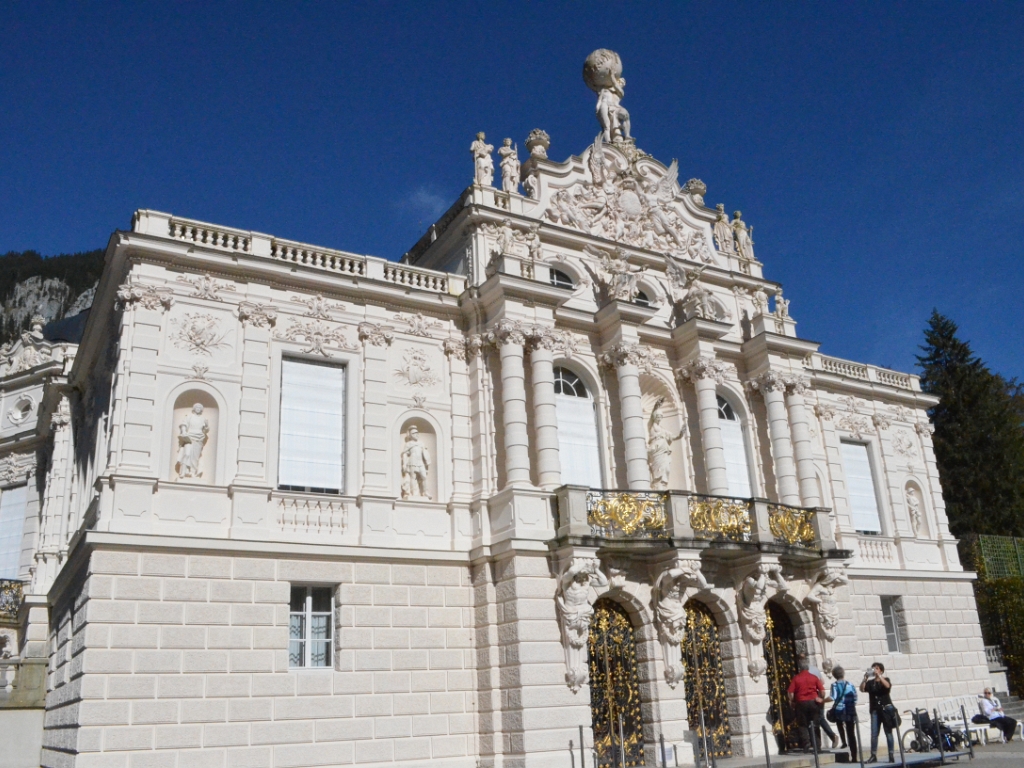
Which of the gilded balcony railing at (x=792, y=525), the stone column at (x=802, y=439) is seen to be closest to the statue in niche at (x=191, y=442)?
the gilded balcony railing at (x=792, y=525)

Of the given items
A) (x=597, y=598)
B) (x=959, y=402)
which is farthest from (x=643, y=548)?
(x=959, y=402)

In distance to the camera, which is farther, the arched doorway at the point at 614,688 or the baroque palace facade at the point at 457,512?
the arched doorway at the point at 614,688

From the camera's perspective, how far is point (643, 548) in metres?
19.7

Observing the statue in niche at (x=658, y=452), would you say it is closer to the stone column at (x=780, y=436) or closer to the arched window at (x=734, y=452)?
the arched window at (x=734, y=452)

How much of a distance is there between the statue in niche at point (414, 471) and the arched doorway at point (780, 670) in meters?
8.91

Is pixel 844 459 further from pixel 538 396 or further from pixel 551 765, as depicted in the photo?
pixel 551 765

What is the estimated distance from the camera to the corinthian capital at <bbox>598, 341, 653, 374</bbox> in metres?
22.3

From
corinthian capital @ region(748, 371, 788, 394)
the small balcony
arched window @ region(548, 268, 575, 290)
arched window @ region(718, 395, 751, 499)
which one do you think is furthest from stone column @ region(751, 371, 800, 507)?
arched window @ region(548, 268, 575, 290)

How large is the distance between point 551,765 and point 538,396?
7.74 meters

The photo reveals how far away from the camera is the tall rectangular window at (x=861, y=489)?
27094 millimetres

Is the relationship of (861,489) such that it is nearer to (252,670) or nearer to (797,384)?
(797,384)

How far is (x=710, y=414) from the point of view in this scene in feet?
76.4

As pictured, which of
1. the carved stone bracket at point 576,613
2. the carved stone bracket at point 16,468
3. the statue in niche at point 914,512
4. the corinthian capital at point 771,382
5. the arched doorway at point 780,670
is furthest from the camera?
the carved stone bracket at point 16,468

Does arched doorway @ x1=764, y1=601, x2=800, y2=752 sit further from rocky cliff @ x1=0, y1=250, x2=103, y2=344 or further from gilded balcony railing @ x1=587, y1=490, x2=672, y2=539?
rocky cliff @ x1=0, y1=250, x2=103, y2=344
